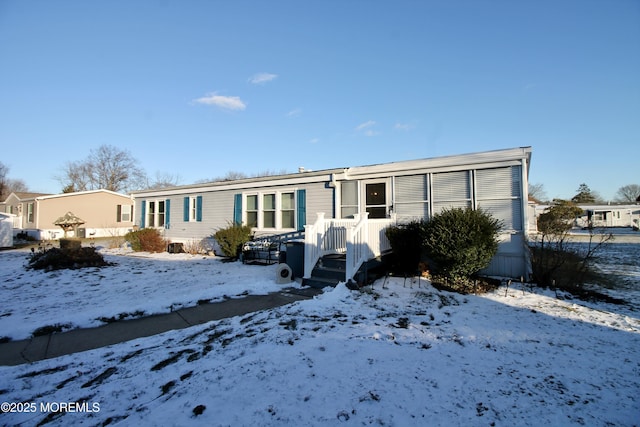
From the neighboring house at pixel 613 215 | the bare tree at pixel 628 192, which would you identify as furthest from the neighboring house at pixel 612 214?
the bare tree at pixel 628 192

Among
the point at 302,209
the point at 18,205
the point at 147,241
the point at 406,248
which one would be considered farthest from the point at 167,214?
the point at 18,205

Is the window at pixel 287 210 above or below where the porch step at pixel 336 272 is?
above

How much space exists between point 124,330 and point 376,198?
748cm

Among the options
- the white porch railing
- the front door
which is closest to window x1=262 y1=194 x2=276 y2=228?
the front door

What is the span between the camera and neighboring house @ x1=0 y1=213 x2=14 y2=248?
1664 cm

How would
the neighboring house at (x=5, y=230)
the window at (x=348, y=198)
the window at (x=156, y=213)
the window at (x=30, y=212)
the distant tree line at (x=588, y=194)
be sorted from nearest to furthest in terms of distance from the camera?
the window at (x=348, y=198)
the window at (x=156, y=213)
the neighboring house at (x=5, y=230)
the window at (x=30, y=212)
the distant tree line at (x=588, y=194)

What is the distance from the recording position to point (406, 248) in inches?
291

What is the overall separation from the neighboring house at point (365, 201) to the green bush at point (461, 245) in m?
1.53

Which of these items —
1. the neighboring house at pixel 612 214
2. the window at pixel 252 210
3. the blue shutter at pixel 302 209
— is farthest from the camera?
the neighboring house at pixel 612 214

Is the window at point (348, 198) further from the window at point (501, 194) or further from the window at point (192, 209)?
the window at point (192, 209)

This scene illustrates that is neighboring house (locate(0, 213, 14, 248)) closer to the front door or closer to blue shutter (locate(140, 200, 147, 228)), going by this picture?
blue shutter (locate(140, 200, 147, 228))

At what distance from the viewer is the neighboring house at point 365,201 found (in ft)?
23.6

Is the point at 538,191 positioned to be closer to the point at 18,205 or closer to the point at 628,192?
the point at 628,192

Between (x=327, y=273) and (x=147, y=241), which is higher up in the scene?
(x=147, y=241)
